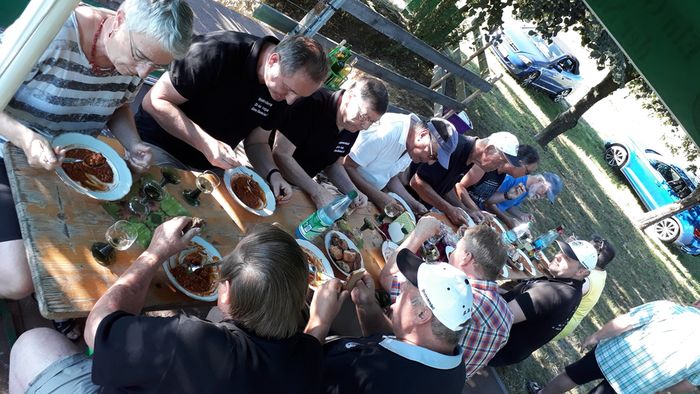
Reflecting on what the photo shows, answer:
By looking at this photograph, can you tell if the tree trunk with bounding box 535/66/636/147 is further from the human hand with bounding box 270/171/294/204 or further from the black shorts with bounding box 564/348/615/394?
the human hand with bounding box 270/171/294/204

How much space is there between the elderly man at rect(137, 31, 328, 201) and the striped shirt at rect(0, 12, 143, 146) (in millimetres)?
341

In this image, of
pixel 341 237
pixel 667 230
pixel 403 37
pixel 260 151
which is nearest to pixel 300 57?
pixel 260 151

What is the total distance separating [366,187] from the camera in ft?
14.4

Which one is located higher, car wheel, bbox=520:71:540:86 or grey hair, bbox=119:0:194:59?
grey hair, bbox=119:0:194:59

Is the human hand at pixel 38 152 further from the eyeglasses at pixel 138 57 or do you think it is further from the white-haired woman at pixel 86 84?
the eyeglasses at pixel 138 57

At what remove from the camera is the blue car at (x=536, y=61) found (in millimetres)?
12508

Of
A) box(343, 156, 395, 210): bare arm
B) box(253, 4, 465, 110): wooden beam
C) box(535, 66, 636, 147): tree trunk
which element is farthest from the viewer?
box(535, 66, 636, 147): tree trunk

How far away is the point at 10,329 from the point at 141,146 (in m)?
1.14

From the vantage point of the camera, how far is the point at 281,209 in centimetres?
324

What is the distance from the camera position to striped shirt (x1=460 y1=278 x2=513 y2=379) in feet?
10.2

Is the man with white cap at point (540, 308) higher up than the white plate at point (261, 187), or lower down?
lower down

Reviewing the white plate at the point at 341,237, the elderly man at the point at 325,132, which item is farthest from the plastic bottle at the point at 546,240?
the white plate at the point at 341,237

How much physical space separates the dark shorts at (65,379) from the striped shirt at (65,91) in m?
1.14

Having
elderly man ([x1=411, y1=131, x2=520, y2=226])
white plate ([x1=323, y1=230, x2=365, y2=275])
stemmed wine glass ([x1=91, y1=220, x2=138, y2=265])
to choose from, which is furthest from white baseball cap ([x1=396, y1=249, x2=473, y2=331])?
elderly man ([x1=411, y1=131, x2=520, y2=226])
